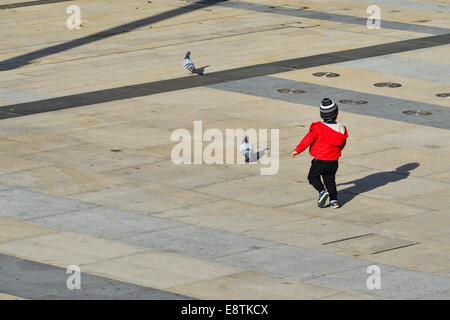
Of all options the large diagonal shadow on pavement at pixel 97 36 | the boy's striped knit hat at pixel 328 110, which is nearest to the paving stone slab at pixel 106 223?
the boy's striped knit hat at pixel 328 110

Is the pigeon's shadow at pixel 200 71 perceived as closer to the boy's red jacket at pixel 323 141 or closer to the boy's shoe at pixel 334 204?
the boy's red jacket at pixel 323 141

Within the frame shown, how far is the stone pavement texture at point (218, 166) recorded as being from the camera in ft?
40.8

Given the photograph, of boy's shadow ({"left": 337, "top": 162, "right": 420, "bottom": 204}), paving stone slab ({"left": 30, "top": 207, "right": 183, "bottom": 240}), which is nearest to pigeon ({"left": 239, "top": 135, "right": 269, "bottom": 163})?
boy's shadow ({"left": 337, "top": 162, "right": 420, "bottom": 204})

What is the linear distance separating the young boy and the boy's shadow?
20.3 inches

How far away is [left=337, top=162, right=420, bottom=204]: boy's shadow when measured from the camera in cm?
1566

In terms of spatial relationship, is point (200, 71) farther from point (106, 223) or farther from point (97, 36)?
point (106, 223)

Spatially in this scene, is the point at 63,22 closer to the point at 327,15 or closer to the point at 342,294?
the point at 327,15

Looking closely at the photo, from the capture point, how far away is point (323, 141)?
14.9 m

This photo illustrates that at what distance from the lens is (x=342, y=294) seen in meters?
11.7

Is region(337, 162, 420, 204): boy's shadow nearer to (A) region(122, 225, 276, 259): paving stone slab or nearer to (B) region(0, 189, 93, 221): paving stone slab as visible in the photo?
(A) region(122, 225, 276, 259): paving stone slab

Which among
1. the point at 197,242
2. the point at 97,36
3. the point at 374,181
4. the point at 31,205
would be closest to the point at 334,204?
the point at 374,181

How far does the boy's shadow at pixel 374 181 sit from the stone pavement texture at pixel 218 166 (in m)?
0.04

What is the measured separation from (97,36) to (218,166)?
1305cm

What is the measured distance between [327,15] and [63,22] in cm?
790
